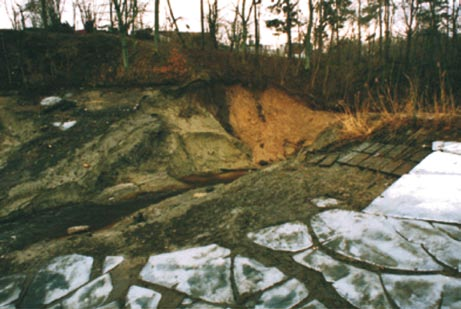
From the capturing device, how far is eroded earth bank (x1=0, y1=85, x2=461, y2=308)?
1785 millimetres

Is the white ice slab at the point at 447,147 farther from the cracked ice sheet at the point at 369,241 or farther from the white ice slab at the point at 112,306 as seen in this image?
the white ice slab at the point at 112,306

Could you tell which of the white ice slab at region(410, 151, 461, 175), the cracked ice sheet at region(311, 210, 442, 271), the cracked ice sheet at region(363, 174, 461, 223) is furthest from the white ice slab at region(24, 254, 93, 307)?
the white ice slab at region(410, 151, 461, 175)

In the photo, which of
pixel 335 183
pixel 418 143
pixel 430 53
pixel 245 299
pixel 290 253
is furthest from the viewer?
pixel 430 53

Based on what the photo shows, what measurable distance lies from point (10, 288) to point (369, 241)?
2.48 meters

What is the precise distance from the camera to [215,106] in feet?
28.2

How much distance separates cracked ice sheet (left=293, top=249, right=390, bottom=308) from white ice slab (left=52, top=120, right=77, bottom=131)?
575 centimetres

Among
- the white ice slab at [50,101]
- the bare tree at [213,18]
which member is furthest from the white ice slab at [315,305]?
the bare tree at [213,18]

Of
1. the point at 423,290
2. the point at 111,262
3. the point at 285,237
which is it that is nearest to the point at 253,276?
the point at 285,237

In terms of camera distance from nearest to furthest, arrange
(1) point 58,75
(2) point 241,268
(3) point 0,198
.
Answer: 1. (2) point 241,268
2. (3) point 0,198
3. (1) point 58,75

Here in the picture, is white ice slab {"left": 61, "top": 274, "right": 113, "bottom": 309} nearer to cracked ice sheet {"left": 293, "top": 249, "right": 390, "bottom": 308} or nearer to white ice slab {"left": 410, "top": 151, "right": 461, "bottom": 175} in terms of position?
cracked ice sheet {"left": 293, "top": 249, "right": 390, "bottom": 308}

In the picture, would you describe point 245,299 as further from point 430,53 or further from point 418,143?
point 430,53

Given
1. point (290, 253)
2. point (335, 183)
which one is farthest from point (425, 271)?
point (335, 183)

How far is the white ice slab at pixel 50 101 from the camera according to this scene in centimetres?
695

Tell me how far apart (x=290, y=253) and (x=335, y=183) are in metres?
1.35
